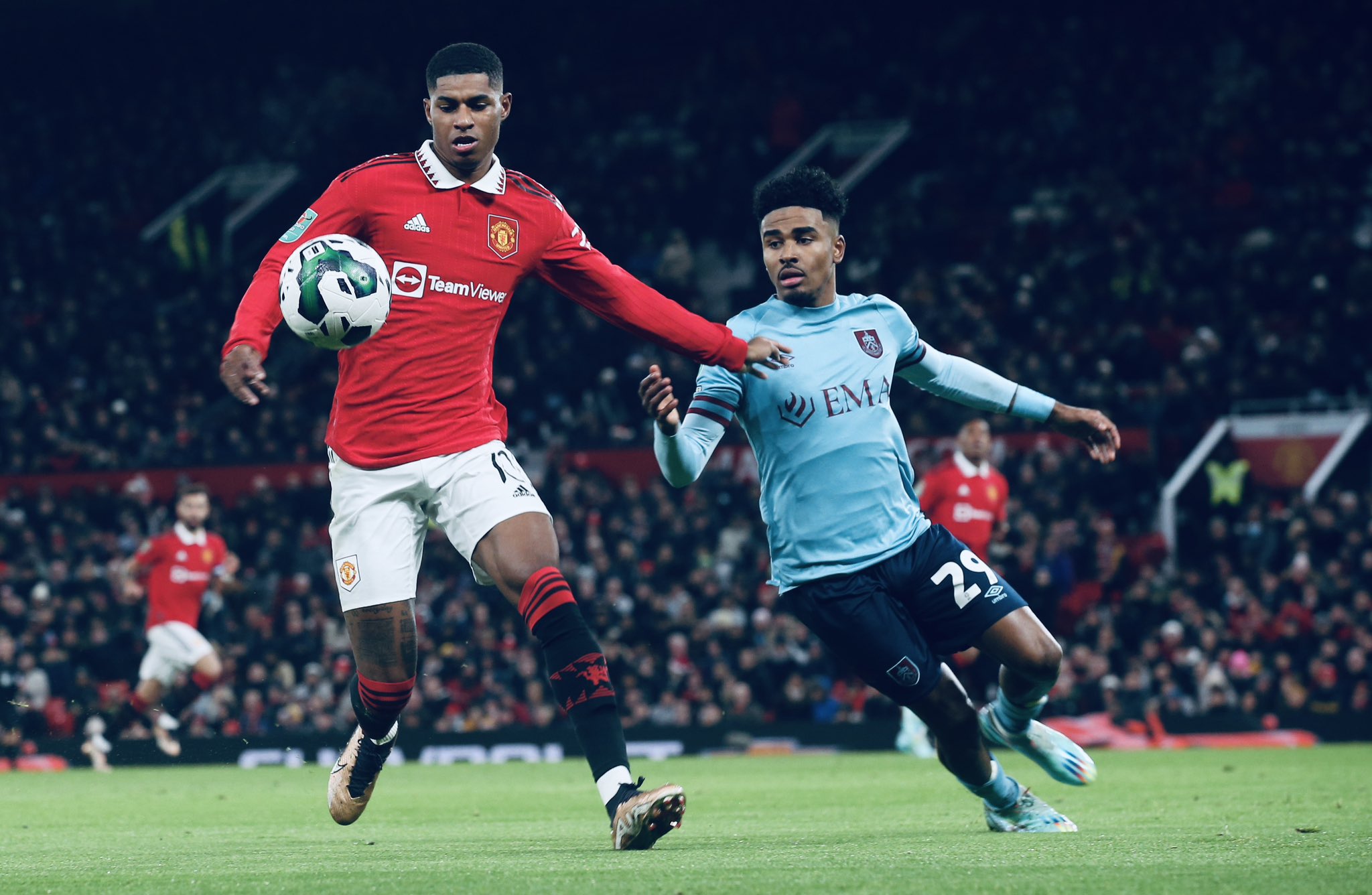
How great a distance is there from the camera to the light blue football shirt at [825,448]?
21.5 ft

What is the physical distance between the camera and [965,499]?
14.0 m

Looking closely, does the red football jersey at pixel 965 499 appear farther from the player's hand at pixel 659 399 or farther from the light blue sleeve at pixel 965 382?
the player's hand at pixel 659 399

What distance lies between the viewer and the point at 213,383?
2528 centimetres

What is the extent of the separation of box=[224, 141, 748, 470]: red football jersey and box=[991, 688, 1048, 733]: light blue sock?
185 cm

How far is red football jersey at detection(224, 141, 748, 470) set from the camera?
622cm

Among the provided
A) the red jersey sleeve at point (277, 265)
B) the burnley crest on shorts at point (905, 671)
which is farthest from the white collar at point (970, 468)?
the red jersey sleeve at point (277, 265)

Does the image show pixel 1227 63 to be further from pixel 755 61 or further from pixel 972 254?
pixel 755 61

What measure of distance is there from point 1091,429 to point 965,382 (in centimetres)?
57

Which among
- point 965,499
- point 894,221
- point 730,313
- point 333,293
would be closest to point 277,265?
point 333,293

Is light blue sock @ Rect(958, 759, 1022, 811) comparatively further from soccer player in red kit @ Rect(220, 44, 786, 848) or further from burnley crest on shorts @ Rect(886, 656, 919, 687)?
soccer player in red kit @ Rect(220, 44, 786, 848)

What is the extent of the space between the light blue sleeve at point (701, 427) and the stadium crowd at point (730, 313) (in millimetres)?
10970

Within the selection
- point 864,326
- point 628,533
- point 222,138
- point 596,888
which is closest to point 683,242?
point 628,533

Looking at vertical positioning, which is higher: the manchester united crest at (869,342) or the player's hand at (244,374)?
the manchester united crest at (869,342)

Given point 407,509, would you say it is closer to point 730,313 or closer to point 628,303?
point 628,303
